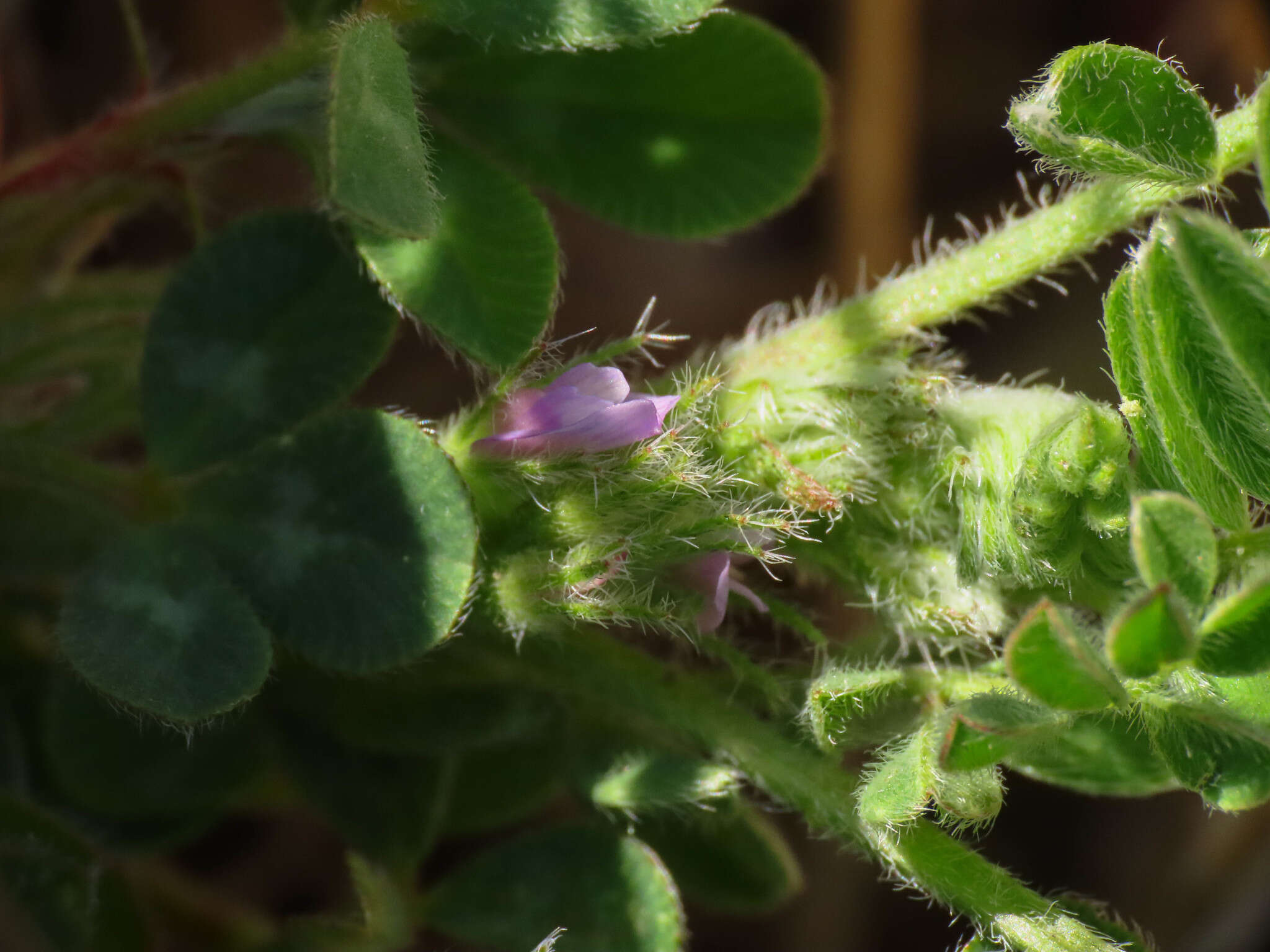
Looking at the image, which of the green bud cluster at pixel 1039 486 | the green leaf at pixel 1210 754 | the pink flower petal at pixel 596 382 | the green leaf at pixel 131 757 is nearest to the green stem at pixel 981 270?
the green bud cluster at pixel 1039 486

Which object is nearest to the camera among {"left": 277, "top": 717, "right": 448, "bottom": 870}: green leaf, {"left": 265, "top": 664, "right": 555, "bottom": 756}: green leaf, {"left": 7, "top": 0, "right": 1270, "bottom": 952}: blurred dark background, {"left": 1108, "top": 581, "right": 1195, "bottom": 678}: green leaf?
{"left": 1108, "top": 581, "right": 1195, "bottom": 678}: green leaf

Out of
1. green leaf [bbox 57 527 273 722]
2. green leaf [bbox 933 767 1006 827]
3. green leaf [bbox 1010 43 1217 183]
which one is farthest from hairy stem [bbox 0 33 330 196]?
green leaf [bbox 933 767 1006 827]

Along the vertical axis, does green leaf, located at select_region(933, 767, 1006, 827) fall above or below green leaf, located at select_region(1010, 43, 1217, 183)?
below

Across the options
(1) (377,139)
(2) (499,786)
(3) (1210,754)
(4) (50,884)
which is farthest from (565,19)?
(4) (50,884)

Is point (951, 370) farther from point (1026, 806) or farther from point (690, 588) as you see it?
point (1026, 806)

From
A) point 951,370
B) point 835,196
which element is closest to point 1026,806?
point 835,196

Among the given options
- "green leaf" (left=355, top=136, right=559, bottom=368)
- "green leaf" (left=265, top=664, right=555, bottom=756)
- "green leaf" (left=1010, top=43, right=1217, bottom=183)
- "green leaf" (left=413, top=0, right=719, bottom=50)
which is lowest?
"green leaf" (left=265, top=664, right=555, bottom=756)

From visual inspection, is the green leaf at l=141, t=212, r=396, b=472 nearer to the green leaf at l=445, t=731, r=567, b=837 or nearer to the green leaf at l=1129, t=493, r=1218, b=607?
the green leaf at l=445, t=731, r=567, b=837
